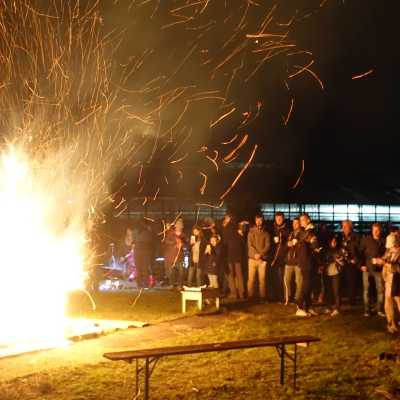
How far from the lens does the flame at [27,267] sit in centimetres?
1227

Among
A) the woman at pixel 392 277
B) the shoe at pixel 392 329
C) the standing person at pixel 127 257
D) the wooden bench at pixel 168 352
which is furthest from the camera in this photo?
the standing person at pixel 127 257

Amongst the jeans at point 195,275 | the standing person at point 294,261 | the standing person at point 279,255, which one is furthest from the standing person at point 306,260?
the jeans at point 195,275

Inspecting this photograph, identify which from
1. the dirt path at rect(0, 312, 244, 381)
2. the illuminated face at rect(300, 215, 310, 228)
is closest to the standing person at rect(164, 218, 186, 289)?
the dirt path at rect(0, 312, 244, 381)

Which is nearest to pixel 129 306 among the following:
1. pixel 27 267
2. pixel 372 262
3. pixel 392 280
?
pixel 27 267

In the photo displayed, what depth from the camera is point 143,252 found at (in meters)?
19.6

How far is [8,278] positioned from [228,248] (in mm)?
5825

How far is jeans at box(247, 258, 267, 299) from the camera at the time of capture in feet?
53.3

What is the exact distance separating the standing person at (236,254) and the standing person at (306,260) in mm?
2390

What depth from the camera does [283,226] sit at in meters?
16.0

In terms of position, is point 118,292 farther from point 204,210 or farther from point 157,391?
point 157,391

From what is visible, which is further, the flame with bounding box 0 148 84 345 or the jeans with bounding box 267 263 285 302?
the jeans with bounding box 267 263 285 302

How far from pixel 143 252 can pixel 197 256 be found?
7.75 feet

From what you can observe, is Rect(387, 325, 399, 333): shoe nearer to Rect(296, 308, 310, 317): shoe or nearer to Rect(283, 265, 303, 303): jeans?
Rect(296, 308, 310, 317): shoe

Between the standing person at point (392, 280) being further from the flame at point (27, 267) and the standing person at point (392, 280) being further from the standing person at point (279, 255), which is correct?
the flame at point (27, 267)
